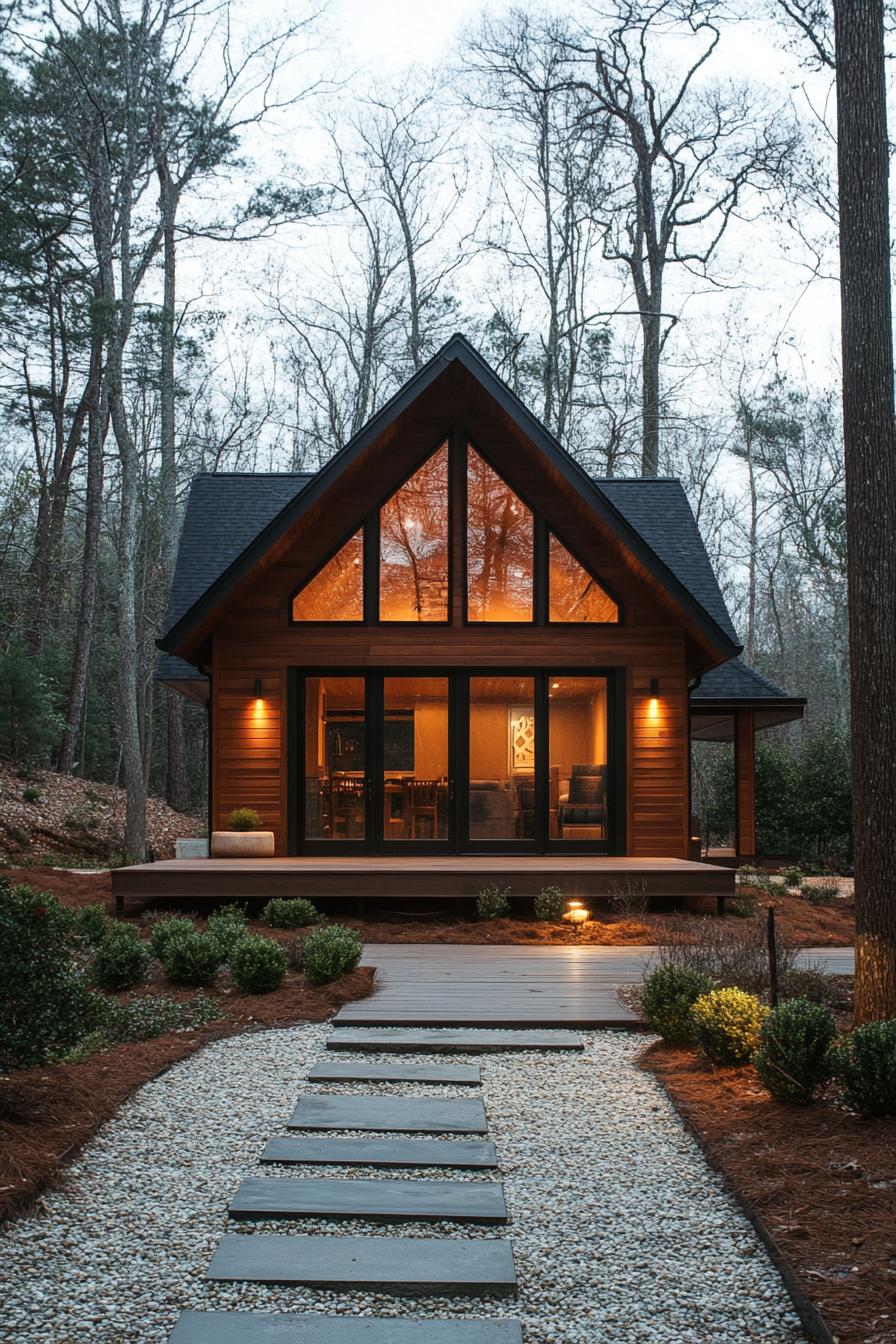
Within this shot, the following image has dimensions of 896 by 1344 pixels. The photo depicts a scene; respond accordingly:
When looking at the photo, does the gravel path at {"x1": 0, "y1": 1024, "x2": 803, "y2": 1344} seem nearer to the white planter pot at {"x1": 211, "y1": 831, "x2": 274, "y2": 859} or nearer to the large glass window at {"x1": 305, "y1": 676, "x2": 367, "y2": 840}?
the white planter pot at {"x1": 211, "y1": 831, "x2": 274, "y2": 859}

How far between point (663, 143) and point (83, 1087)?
21.0 m

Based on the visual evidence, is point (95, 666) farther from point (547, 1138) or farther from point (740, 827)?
point (547, 1138)

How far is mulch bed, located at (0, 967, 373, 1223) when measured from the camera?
143 inches

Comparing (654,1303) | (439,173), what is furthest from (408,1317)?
(439,173)

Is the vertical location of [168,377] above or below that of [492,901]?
above

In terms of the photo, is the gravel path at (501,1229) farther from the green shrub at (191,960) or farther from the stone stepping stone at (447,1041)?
the green shrub at (191,960)

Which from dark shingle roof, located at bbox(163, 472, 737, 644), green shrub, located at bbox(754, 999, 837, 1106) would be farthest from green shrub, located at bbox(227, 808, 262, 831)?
green shrub, located at bbox(754, 999, 837, 1106)

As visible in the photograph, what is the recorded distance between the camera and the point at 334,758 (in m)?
12.0

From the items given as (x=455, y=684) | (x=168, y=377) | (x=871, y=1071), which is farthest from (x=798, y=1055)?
(x=168, y=377)

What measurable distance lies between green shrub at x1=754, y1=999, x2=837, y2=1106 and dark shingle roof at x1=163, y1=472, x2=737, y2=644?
367 inches

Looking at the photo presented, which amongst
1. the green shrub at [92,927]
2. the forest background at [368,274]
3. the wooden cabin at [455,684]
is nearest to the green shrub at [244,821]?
the wooden cabin at [455,684]

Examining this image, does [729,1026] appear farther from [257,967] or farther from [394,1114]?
[257,967]

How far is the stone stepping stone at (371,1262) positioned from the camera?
3000 millimetres

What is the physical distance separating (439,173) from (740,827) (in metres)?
15.1
